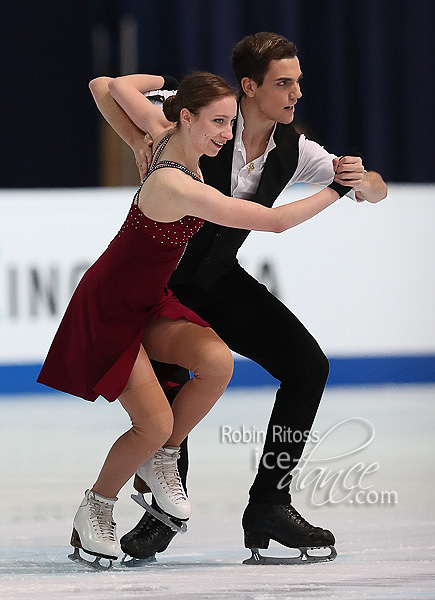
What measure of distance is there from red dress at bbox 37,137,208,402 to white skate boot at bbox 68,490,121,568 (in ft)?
0.90

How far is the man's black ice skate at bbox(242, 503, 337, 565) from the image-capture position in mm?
2762

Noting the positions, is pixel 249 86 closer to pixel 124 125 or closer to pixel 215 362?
pixel 124 125

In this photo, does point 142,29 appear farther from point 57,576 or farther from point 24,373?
point 57,576

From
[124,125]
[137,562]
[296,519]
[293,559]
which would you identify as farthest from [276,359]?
[124,125]

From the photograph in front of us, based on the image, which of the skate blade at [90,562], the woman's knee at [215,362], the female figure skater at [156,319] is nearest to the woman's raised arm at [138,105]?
the female figure skater at [156,319]

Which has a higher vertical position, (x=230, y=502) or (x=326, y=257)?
Answer: (x=326, y=257)

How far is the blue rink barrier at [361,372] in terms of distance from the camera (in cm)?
562

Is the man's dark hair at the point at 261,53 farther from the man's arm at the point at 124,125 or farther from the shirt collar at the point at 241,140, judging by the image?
the man's arm at the point at 124,125

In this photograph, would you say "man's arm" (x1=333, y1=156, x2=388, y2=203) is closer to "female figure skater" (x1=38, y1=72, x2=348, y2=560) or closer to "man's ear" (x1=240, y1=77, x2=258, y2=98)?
"female figure skater" (x1=38, y1=72, x2=348, y2=560)

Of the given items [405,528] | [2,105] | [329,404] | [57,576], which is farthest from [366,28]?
[57,576]

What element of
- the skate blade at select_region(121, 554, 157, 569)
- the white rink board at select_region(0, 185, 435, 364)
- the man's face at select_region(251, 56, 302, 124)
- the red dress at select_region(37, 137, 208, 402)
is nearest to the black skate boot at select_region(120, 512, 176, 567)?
the skate blade at select_region(121, 554, 157, 569)

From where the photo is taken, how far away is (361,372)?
570cm

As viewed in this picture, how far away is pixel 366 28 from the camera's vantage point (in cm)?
843

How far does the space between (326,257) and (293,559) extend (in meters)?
3.02
